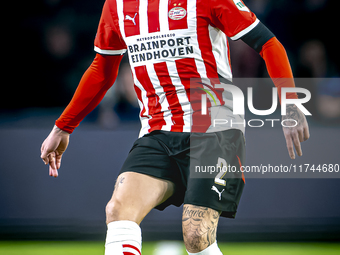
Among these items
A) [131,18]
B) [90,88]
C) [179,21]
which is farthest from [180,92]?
[90,88]

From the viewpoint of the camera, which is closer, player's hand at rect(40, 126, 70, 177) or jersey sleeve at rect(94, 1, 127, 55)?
jersey sleeve at rect(94, 1, 127, 55)

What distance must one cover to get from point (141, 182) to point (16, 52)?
3.62 m

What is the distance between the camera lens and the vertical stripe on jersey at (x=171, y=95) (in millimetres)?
1981

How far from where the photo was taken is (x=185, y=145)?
195 centimetres

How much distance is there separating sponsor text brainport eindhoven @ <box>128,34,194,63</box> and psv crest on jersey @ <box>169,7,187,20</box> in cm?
8

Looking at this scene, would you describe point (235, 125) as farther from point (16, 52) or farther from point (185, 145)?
point (16, 52)

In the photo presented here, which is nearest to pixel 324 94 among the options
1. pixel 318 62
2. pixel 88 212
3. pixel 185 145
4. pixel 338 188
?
pixel 318 62

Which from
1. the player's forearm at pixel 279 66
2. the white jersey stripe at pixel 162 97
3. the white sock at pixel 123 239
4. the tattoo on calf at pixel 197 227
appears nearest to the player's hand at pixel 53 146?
the white jersey stripe at pixel 162 97

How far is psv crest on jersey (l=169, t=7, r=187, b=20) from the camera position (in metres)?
1.99

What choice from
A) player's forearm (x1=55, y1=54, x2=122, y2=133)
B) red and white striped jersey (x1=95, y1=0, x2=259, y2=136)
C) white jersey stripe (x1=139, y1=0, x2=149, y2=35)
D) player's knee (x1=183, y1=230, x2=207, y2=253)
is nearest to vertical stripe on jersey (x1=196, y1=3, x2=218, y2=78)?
red and white striped jersey (x1=95, y1=0, x2=259, y2=136)

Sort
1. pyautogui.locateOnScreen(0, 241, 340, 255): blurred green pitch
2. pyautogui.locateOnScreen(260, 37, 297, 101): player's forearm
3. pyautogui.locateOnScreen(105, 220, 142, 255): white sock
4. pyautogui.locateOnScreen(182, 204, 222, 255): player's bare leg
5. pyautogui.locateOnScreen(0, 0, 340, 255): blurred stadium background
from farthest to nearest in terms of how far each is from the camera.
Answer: pyautogui.locateOnScreen(0, 0, 340, 255): blurred stadium background → pyautogui.locateOnScreen(0, 241, 340, 255): blurred green pitch → pyautogui.locateOnScreen(260, 37, 297, 101): player's forearm → pyautogui.locateOnScreen(182, 204, 222, 255): player's bare leg → pyautogui.locateOnScreen(105, 220, 142, 255): white sock

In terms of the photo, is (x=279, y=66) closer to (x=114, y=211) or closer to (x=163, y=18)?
(x=163, y=18)

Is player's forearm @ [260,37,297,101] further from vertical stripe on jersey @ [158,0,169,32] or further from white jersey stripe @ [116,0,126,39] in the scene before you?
white jersey stripe @ [116,0,126,39]

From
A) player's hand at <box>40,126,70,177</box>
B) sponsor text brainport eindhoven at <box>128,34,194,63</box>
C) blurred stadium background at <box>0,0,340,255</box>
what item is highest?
sponsor text brainport eindhoven at <box>128,34,194,63</box>
